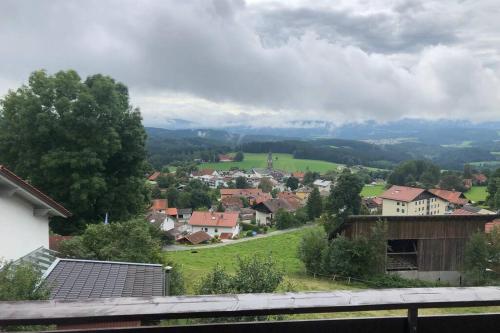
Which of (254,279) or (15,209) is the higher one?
(15,209)

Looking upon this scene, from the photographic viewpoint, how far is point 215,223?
5431 centimetres

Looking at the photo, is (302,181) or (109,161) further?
(302,181)

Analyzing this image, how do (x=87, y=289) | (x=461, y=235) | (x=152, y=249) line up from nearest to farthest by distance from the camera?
(x=87, y=289)
(x=152, y=249)
(x=461, y=235)

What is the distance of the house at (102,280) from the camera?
23.6ft

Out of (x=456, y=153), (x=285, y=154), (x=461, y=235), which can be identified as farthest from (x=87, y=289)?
(x=456, y=153)

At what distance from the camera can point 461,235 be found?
23.0 metres

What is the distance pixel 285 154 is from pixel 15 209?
17162 cm

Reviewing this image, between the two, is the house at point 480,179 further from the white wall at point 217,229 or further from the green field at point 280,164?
the white wall at point 217,229

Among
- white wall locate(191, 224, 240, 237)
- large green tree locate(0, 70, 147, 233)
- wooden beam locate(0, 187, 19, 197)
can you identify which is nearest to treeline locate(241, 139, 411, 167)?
white wall locate(191, 224, 240, 237)

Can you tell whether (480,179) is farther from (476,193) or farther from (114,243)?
(114,243)

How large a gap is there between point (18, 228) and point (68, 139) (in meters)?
7.63

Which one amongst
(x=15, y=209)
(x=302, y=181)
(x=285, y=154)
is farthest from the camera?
(x=285, y=154)

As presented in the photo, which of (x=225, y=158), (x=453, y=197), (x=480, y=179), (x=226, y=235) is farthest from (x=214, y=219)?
(x=225, y=158)

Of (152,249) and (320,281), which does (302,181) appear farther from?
(152,249)
